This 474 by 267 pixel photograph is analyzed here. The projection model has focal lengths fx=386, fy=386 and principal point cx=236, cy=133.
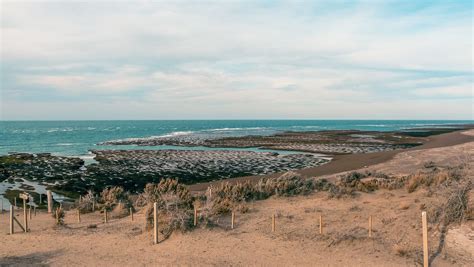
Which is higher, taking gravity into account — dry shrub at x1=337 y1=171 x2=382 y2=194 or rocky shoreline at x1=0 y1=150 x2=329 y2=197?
dry shrub at x1=337 y1=171 x2=382 y2=194

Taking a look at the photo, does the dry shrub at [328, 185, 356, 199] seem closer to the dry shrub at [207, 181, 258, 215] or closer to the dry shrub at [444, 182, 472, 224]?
the dry shrub at [207, 181, 258, 215]

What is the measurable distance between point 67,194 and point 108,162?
15.6m

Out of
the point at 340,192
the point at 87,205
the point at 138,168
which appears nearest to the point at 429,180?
the point at 340,192

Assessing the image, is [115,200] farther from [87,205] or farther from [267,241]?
[267,241]

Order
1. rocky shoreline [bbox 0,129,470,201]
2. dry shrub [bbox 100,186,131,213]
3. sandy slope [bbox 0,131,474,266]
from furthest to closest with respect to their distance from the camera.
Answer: rocky shoreline [bbox 0,129,470,201], dry shrub [bbox 100,186,131,213], sandy slope [bbox 0,131,474,266]

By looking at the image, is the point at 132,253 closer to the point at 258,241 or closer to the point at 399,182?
the point at 258,241

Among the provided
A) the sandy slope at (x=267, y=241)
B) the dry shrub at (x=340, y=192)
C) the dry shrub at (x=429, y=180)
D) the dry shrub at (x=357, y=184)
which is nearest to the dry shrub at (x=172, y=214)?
the sandy slope at (x=267, y=241)

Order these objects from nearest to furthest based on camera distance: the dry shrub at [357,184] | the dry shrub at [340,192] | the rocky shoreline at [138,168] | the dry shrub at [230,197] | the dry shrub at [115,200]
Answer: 1. the dry shrub at [230,197]
2. the dry shrub at [340,192]
3. the dry shrub at [115,200]
4. the dry shrub at [357,184]
5. the rocky shoreline at [138,168]

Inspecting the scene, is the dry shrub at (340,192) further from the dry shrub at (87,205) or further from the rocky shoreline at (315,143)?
the rocky shoreline at (315,143)

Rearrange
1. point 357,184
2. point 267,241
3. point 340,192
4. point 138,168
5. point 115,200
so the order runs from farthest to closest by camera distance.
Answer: point 138,168 → point 357,184 → point 115,200 → point 340,192 → point 267,241

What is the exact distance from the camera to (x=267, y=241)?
1295cm

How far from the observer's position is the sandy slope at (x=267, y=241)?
37.6 feet

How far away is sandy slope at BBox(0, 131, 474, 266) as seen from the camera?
11.5 metres

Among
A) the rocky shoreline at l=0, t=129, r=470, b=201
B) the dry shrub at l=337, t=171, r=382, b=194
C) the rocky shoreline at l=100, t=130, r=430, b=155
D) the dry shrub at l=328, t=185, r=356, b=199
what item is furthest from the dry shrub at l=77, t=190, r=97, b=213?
the rocky shoreline at l=100, t=130, r=430, b=155
